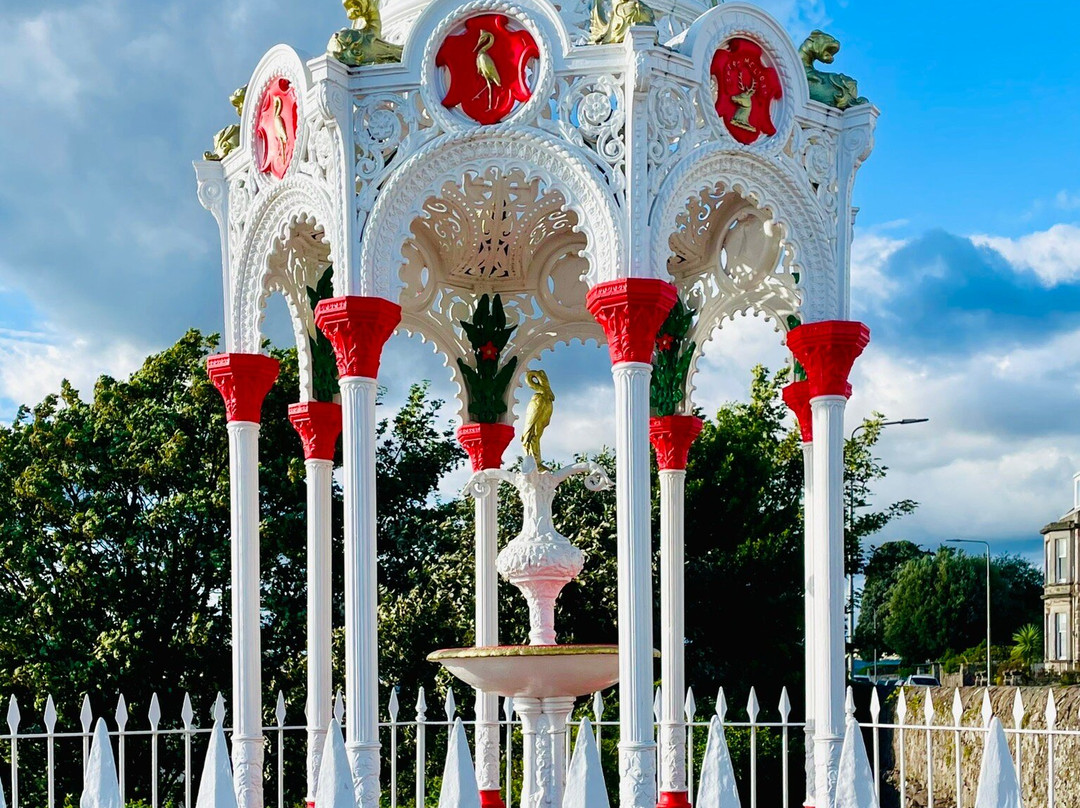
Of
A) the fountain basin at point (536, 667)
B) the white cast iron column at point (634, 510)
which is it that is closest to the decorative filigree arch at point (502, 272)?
the white cast iron column at point (634, 510)

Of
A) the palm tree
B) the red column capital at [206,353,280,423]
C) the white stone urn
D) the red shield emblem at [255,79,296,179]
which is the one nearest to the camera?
the red shield emblem at [255,79,296,179]

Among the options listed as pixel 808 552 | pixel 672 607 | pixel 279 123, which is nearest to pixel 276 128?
pixel 279 123

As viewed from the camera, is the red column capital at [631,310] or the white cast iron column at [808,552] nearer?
the red column capital at [631,310]

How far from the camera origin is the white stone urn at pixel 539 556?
13.8 meters

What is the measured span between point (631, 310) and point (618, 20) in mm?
2417

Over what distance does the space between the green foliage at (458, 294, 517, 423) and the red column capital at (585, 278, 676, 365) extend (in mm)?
4723

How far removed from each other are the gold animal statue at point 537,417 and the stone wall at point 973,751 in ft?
19.5

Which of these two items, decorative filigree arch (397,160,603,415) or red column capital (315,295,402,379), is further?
decorative filigree arch (397,160,603,415)

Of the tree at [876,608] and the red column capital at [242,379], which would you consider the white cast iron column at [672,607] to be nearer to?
the red column capital at [242,379]

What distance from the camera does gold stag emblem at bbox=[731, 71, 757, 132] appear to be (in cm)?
1316

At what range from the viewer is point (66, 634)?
29062mm

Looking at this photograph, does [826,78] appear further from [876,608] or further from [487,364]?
[876,608]

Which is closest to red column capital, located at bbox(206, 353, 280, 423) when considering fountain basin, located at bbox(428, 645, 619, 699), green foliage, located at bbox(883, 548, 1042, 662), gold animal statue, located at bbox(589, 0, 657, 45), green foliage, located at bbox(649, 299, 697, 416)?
fountain basin, located at bbox(428, 645, 619, 699)

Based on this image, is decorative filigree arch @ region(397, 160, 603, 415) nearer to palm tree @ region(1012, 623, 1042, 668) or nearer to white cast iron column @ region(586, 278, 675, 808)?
white cast iron column @ region(586, 278, 675, 808)
